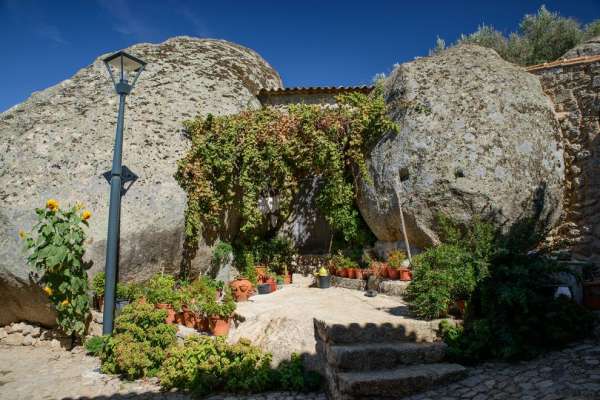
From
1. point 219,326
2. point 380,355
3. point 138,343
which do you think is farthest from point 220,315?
point 380,355

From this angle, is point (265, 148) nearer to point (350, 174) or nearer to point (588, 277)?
point (350, 174)

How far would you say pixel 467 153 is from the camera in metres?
6.87

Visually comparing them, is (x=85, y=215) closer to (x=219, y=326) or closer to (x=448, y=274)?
(x=219, y=326)

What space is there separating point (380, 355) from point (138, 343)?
3.26m

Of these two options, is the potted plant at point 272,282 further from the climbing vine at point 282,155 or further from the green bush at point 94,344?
the green bush at point 94,344

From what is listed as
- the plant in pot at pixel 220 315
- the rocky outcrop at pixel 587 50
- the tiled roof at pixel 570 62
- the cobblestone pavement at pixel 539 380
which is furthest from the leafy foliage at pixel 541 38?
the plant in pot at pixel 220 315

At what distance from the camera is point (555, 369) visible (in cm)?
356

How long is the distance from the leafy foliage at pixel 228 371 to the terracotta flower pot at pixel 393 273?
3.13m

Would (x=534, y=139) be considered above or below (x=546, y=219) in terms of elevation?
above

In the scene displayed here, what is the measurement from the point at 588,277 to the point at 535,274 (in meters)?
1.71

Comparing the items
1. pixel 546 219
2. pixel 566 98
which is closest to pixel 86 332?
pixel 546 219

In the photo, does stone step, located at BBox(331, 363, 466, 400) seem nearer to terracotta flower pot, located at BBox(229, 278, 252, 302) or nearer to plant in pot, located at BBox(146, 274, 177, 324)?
plant in pot, located at BBox(146, 274, 177, 324)

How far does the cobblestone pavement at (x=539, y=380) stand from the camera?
3098mm

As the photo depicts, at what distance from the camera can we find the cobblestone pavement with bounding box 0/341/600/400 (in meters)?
3.23
